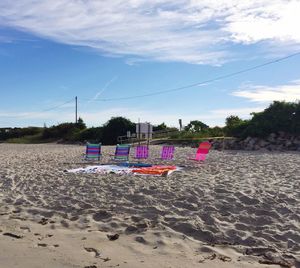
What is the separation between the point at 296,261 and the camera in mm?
4484

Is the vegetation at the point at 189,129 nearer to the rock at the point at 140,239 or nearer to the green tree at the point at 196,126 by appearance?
the green tree at the point at 196,126

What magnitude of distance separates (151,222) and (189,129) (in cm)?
3104

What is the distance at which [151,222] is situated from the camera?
19.9 feet

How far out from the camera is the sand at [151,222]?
4.53m

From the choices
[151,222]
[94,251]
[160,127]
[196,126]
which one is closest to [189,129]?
[196,126]

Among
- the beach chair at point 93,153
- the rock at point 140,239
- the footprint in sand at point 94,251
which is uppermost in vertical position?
the beach chair at point 93,153

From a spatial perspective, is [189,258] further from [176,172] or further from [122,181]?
[176,172]

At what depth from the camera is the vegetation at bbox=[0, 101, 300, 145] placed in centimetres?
2714

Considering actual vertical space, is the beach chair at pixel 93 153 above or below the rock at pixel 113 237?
above

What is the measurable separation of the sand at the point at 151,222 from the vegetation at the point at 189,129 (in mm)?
17710

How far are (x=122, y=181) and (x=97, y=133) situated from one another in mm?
32296

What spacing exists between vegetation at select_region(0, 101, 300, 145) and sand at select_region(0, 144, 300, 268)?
1771 centimetres

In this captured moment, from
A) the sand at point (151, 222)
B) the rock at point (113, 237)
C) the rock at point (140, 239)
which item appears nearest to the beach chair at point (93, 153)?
the sand at point (151, 222)

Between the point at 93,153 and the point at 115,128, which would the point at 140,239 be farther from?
the point at 115,128
